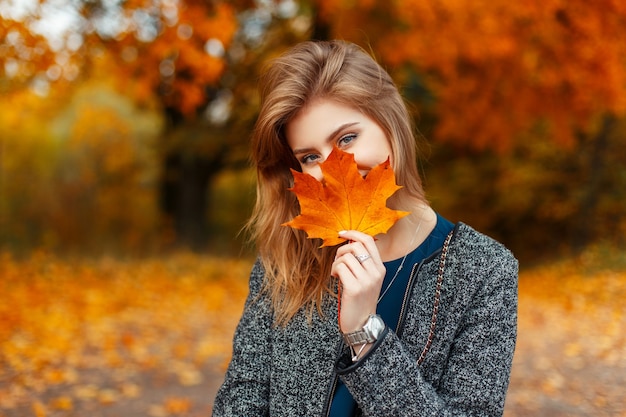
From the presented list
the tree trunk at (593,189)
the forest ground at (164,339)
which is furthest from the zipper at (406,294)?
the tree trunk at (593,189)

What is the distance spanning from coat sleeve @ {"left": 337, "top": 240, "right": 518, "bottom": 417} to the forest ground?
8.90 ft

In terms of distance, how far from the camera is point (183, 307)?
7129mm

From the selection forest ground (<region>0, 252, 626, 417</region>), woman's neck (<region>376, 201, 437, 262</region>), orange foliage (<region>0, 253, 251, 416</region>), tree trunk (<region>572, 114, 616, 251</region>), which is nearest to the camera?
woman's neck (<region>376, 201, 437, 262</region>)

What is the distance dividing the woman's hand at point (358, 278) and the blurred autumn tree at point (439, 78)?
541 cm

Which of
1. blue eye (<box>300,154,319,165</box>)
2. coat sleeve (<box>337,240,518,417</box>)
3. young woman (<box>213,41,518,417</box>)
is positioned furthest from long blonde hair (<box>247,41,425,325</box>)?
coat sleeve (<box>337,240,518,417</box>)

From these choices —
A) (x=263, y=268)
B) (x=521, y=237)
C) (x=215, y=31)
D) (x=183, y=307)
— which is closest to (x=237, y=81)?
(x=215, y=31)

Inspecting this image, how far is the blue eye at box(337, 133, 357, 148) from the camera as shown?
1.64m

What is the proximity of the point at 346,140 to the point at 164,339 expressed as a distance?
14.9 ft

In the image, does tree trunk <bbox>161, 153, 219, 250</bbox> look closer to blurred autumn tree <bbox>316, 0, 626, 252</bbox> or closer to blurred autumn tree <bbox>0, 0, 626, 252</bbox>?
blurred autumn tree <bbox>0, 0, 626, 252</bbox>

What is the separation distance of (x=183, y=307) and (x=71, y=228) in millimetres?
6823

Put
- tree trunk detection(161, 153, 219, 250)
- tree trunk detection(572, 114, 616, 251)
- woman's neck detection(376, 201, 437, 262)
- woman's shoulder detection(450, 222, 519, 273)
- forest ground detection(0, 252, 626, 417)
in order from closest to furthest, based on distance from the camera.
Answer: woman's shoulder detection(450, 222, 519, 273), woman's neck detection(376, 201, 437, 262), forest ground detection(0, 252, 626, 417), tree trunk detection(161, 153, 219, 250), tree trunk detection(572, 114, 616, 251)

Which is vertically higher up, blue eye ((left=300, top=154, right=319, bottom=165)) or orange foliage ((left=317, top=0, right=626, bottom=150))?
orange foliage ((left=317, top=0, right=626, bottom=150))

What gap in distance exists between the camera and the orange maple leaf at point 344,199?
1.46m

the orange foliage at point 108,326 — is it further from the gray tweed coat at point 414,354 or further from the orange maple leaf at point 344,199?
the orange maple leaf at point 344,199
